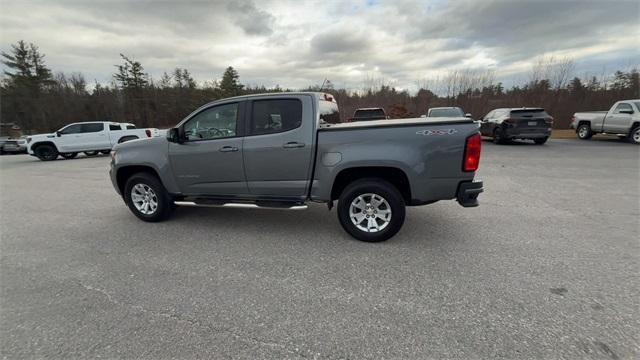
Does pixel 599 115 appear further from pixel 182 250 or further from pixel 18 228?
pixel 18 228

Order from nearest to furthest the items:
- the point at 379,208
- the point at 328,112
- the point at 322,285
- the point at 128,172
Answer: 1. the point at 322,285
2. the point at 379,208
3. the point at 328,112
4. the point at 128,172

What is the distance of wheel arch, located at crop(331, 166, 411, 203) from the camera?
366 centimetres

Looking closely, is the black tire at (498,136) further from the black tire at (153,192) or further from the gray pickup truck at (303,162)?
the black tire at (153,192)

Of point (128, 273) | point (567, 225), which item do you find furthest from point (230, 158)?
point (567, 225)

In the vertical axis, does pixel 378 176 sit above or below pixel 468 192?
above

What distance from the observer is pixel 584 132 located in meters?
15.2

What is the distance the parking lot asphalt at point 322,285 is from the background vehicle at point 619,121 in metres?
11.9

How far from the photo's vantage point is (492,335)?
2.11 m

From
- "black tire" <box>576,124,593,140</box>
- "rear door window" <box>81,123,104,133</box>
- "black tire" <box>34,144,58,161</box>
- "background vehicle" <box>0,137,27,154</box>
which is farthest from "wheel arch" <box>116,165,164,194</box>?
"background vehicle" <box>0,137,27,154</box>

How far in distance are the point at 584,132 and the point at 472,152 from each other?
1723 centimetres

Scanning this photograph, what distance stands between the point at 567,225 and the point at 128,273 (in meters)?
5.80

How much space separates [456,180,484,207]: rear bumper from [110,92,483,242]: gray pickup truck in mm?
11

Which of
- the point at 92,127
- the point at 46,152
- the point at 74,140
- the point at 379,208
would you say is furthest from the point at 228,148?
the point at 46,152

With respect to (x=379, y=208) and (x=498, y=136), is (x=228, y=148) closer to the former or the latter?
(x=379, y=208)
